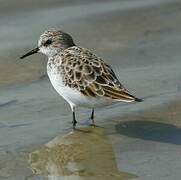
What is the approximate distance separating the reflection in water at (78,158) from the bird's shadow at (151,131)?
257 millimetres

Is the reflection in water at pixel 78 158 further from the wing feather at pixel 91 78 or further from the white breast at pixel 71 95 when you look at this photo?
the wing feather at pixel 91 78

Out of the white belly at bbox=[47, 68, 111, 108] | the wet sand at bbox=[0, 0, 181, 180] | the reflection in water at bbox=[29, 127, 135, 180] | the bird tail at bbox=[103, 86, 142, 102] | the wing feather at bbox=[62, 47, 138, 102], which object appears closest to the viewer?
the reflection in water at bbox=[29, 127, 135, 180]

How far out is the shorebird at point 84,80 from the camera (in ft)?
24.3

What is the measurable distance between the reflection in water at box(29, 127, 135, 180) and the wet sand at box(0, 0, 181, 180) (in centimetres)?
9

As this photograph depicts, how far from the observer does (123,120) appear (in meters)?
7.84

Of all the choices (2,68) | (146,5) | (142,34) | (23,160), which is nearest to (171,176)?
(23,160)

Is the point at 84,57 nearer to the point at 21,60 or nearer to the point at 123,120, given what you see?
the point at 123,120

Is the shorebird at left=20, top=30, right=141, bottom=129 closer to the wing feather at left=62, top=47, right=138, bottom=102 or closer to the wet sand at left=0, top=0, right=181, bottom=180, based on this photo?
the wing feather at left=62, top=47, right=138, bottom=102

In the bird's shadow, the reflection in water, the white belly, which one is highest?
the white belly

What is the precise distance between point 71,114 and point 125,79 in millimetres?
1134

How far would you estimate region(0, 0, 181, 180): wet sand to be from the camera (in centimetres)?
698

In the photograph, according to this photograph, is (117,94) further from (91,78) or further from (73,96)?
(73,96)

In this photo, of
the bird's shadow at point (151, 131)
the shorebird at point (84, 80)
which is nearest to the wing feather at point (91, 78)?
the shorebird at point (84, 80)

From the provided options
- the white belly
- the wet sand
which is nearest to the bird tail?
the white belly
